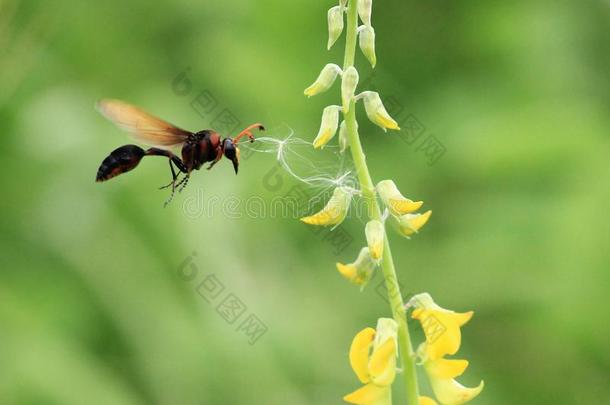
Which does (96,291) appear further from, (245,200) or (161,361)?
(245,200)

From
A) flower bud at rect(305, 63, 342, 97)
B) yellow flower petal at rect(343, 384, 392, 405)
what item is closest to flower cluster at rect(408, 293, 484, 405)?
yellow flower petal at rect(343, 384, 392, 405)

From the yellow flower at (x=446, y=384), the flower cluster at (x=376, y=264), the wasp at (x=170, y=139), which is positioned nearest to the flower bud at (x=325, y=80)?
the flower cluster at (x=376, y=264)

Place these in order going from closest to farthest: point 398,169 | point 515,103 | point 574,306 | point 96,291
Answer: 1. point 574,306
2. point 96,291
3. point 398,169
4. point 515,103

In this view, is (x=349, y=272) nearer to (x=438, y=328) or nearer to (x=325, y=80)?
(x=438, y=328)

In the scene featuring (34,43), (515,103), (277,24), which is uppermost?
(515,103)

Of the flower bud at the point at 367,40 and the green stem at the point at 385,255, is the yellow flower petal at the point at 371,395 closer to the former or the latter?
the green stem at the point at 385,255

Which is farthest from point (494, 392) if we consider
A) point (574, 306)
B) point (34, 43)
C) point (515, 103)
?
point (34, 43)

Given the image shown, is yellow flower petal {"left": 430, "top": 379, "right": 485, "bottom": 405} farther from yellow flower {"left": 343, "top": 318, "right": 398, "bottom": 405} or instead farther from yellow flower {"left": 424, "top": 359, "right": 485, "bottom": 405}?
yellow flower {"left": 343, "top": 318, "right": 398, "bottom": 405}

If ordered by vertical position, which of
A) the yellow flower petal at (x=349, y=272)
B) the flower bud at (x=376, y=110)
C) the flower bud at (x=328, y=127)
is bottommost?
the yellow flower petal at (x=349, y=272)
